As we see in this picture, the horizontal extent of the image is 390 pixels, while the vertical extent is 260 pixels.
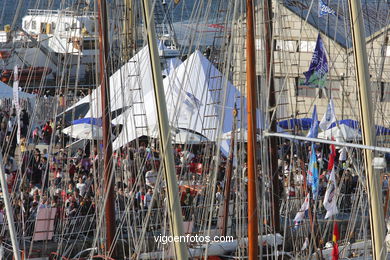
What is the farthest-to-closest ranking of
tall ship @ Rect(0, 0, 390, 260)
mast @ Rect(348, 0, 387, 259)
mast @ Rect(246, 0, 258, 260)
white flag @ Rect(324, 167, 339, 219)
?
white flag @ Rect(324, 167, 339, 219) → mast @ Rect(246, 0, 258, 260) → tall ship @ Rect(0, 0, 390, 260) → mast @ Rect(348, 0, 387, 259)

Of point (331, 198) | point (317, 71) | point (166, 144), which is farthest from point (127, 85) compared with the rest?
point (166, 144)

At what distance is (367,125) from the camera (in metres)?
13.6

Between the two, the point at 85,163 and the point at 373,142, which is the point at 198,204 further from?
the point at 373,142

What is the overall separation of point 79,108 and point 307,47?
9706 millimetres

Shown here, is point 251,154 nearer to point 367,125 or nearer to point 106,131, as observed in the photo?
point 367,125

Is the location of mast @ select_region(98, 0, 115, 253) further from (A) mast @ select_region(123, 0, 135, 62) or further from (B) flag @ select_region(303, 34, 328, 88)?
(B) flag @ select_region(303, 34, 328, 88)

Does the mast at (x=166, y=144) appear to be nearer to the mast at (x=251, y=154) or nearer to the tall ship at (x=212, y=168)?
the tall ship at (x=212, y=168)

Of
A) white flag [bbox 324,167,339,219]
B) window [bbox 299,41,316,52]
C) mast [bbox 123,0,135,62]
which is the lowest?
white flag [bbox 324,167,339,219]

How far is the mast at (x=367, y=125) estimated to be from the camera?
44.4 feet

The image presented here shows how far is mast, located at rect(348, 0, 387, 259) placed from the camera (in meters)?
13.5

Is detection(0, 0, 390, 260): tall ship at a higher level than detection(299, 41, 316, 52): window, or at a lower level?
lower

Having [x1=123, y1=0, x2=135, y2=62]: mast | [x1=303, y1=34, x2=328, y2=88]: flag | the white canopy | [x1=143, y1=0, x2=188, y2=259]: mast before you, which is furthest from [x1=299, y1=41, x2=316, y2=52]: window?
[x1=143, y1=0, x2=188, y2=259]: mast

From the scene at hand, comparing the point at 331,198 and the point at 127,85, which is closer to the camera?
the point at 331,198

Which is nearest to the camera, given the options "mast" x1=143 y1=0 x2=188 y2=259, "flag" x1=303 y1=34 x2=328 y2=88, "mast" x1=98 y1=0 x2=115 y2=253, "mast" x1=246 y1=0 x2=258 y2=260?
"mast" x1=143 y1=0 x2=188 y2=259
